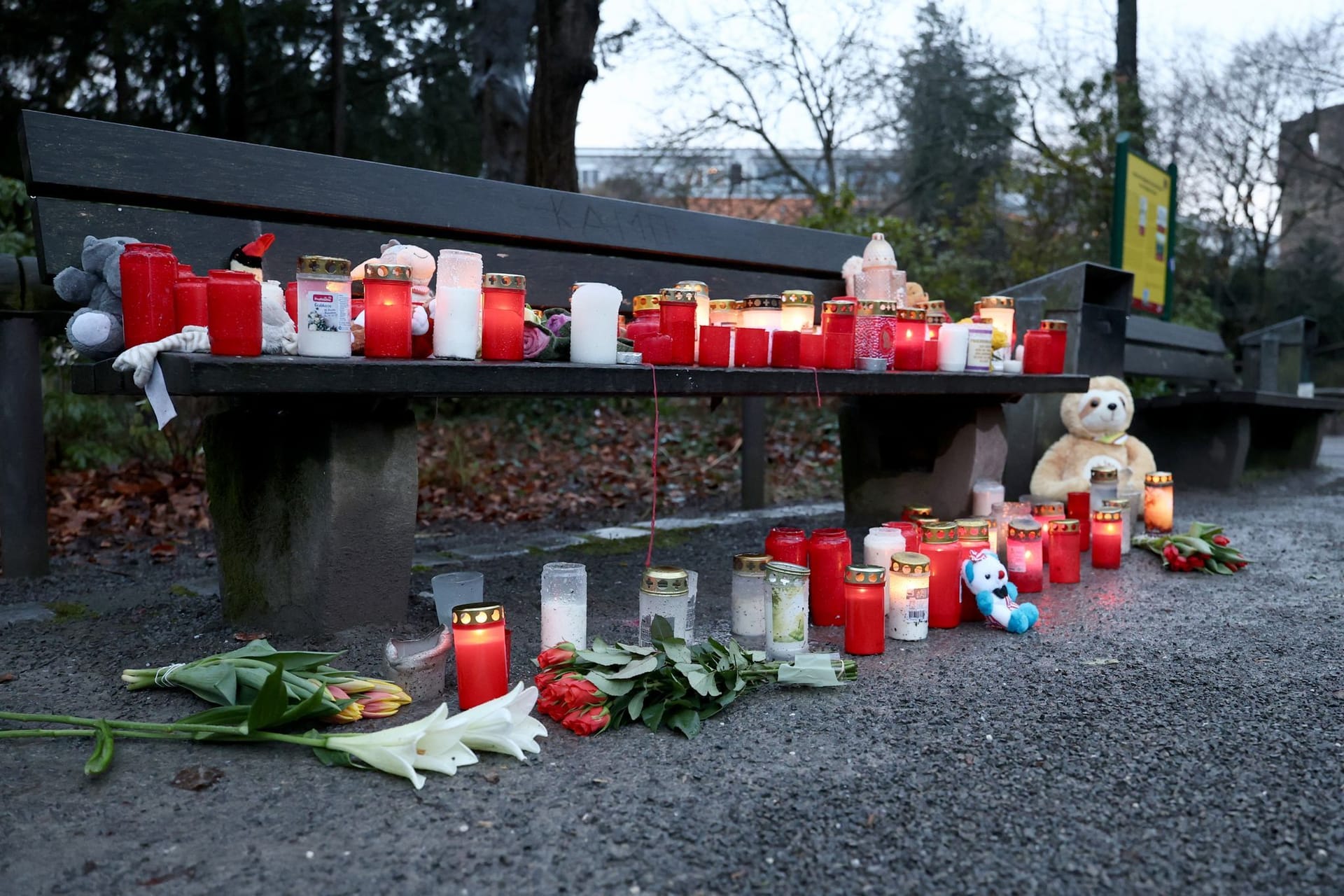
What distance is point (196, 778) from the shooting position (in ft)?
5.57

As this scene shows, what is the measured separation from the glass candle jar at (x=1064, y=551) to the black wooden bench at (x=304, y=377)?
0.58 m

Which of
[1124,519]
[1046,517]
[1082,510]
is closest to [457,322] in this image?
[1046,517]

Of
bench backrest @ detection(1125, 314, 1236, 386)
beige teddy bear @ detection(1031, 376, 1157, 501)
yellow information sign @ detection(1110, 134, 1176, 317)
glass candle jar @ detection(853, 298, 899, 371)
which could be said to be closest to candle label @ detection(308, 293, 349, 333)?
glass candle jar @ detection(853, 298, 899, 371)

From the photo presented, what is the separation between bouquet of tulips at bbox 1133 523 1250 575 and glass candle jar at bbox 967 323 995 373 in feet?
3.05

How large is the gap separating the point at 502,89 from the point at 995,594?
5.64 metres

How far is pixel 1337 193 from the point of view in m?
15.4

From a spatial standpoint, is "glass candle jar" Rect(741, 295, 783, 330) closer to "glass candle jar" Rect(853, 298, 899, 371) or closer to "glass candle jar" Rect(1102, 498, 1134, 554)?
"glass candle jar" Rect(853, 298, 899, 371)

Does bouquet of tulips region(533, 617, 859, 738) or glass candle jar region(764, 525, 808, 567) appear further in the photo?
glass candle jar region(764, 525, 808, 567)

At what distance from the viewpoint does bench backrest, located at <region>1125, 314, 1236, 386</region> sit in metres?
6.33

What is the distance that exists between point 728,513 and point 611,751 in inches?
129

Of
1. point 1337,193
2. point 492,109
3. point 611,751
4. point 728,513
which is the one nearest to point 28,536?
point 611,751

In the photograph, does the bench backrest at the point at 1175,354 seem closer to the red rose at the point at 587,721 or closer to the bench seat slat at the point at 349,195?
the bench seat slat at the point at 349,195

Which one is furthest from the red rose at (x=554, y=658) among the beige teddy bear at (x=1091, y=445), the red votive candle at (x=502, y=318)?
the beige teddy bear at (x=1091, y=445)

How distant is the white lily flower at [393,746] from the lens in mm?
1667
